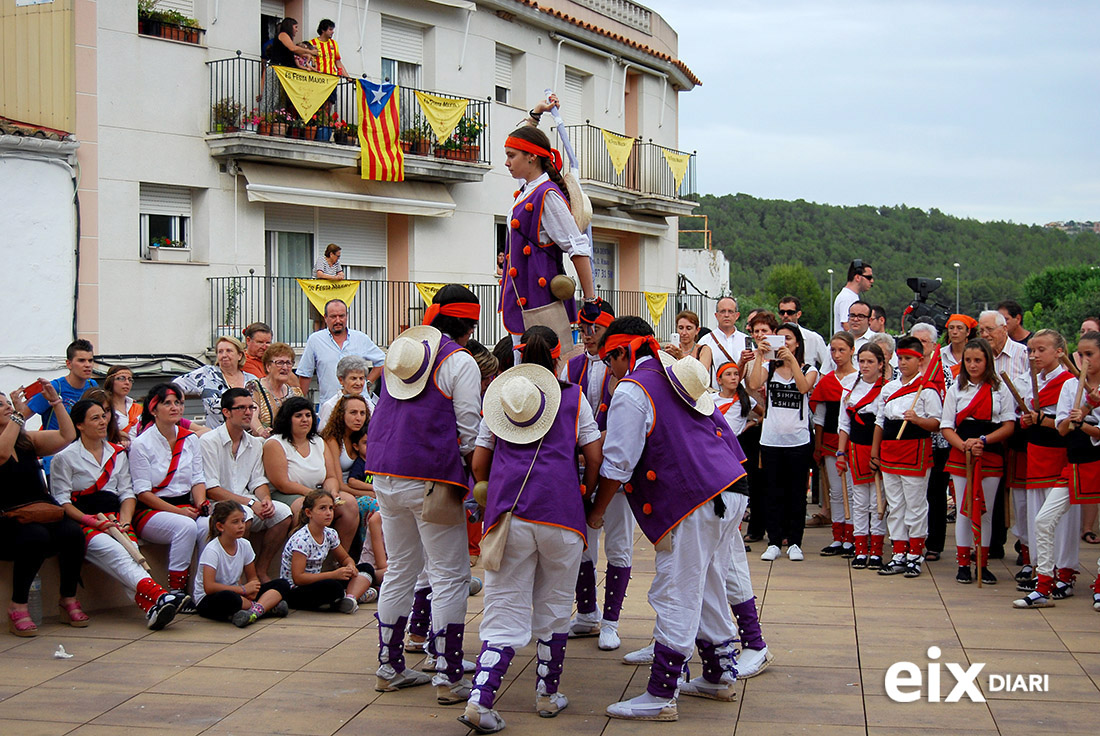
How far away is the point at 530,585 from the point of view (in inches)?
215

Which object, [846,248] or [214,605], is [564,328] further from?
[846,248]

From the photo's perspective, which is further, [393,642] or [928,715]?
[393,642]

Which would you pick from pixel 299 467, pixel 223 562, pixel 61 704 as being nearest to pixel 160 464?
pixel 223 562

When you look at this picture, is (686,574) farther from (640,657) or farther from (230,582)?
(230,582)

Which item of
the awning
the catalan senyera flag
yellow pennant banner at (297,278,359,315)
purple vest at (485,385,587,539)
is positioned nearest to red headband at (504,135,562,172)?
purple vest at (485,385,587,539)

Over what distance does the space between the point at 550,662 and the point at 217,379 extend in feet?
16.1

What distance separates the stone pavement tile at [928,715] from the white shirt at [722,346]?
504 centimetres

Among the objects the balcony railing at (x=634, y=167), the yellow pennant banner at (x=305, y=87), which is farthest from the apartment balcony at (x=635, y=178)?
the yellow pennant banner at (x=305, y=87)

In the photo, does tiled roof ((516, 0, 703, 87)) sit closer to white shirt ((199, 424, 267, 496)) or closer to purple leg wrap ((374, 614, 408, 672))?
white shirt ((199, 424, 267, 496))

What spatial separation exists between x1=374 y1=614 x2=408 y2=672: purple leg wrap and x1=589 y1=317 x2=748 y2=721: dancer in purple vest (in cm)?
122

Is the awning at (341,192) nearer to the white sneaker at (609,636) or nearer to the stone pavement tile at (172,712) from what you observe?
the white sneaker at (609,636)

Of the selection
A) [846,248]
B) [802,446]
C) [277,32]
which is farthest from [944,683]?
[846,248]

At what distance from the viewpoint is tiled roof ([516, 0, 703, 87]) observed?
21469mm

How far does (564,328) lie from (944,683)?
2.89 m
